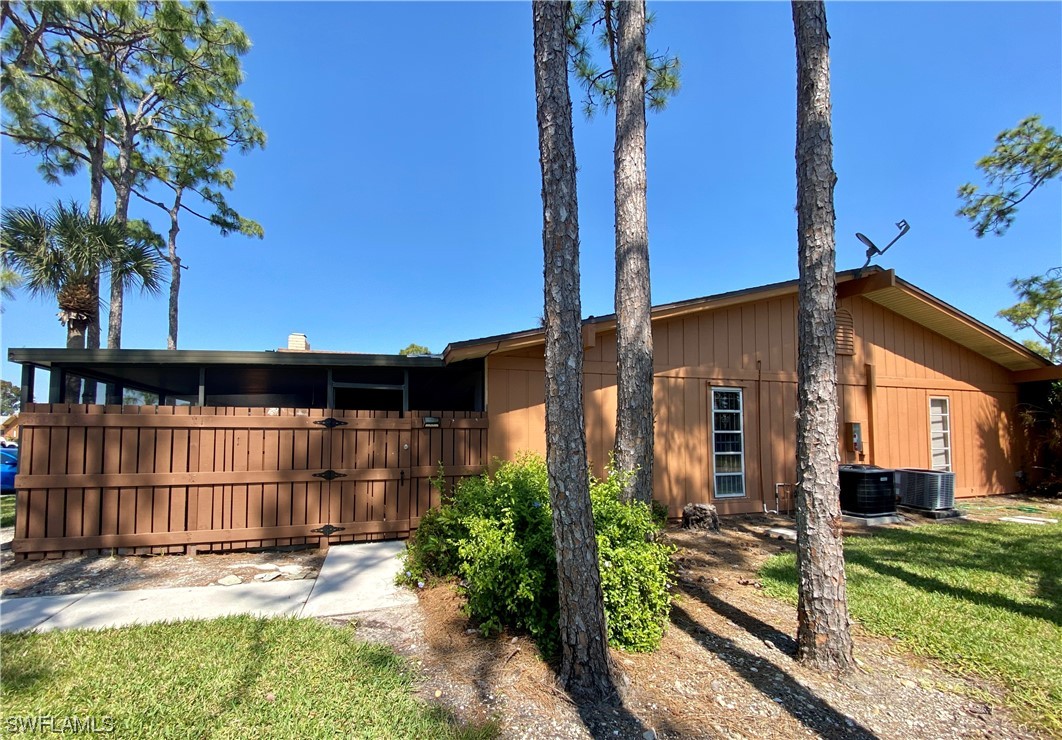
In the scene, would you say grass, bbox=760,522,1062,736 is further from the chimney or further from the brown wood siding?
the chimney

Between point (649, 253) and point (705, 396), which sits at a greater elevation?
point (649, 253)

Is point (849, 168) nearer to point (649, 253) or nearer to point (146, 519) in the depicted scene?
point (649, 253)

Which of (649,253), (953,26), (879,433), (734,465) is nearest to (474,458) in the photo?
(649,253)

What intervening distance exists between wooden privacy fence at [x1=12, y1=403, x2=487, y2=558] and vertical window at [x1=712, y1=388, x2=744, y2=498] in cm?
430

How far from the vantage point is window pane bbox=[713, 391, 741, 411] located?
836 centimetres

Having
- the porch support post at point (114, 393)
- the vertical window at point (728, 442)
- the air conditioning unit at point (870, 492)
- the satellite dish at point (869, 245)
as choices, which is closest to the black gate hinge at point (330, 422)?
the porch support post at point (114, 393)

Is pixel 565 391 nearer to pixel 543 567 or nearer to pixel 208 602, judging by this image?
pixel 543 567

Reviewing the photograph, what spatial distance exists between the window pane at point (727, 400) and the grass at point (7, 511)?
1164cm

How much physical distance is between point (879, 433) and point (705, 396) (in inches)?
168

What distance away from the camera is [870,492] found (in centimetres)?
769

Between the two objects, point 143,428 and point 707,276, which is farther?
point 707,276

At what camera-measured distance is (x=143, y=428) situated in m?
5.42

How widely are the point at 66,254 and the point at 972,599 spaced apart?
1239 centimetres

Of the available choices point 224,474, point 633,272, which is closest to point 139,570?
point 224,474
